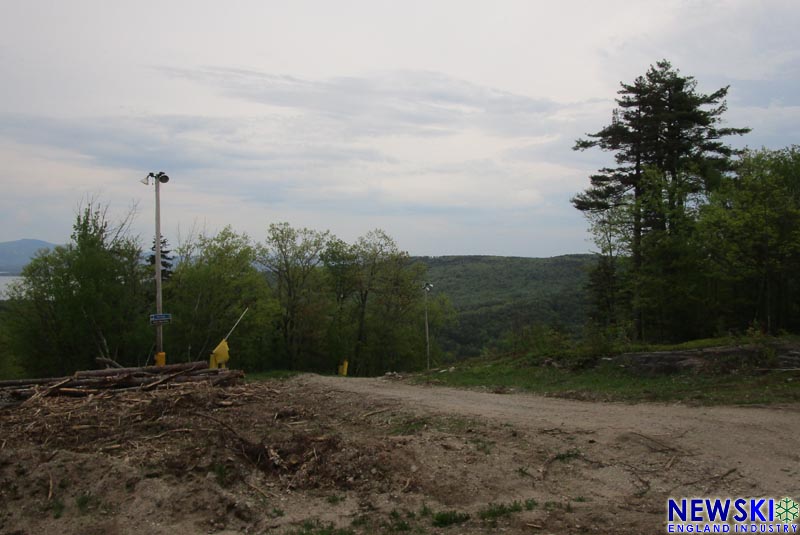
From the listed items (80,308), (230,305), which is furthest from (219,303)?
(80,308)

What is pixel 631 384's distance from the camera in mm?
13609

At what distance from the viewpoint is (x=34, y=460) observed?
28.2ft

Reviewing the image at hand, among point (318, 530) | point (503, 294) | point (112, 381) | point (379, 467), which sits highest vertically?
point (503, 294)

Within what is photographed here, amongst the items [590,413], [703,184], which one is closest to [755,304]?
[703,184]

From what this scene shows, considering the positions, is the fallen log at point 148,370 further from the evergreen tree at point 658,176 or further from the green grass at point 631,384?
the evergreen tree at point 658,176

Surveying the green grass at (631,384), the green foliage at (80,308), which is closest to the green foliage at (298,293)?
the green foliage at (80,308)

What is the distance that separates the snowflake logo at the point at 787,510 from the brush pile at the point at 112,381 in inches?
449

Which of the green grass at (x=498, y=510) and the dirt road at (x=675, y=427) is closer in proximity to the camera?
the green grass at (x=498, y=510)

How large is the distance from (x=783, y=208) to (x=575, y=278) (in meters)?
92.7

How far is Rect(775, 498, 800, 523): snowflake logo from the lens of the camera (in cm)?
632

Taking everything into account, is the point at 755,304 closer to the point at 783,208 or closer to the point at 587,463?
the point at 783,208

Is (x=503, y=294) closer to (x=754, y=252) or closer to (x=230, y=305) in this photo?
(x=230, y=305)

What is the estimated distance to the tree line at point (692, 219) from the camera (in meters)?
17.2

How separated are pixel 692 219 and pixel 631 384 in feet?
33.4
